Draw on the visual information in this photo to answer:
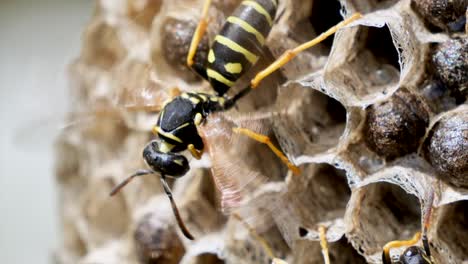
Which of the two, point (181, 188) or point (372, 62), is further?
point (181, 188)

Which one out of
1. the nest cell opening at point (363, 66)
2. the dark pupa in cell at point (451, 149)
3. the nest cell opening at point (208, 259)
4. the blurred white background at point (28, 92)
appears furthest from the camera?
the blurred white background at point (28, 92)

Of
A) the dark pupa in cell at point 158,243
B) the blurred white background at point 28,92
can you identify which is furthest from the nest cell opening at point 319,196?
the blurred white background at point 28,92

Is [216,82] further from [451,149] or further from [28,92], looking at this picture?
[28,92]

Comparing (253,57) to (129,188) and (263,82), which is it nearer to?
(263,82)

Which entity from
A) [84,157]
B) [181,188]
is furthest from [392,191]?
[84,157]

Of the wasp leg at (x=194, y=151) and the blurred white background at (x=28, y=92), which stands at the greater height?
the wasp leg at (x=194, y=151)

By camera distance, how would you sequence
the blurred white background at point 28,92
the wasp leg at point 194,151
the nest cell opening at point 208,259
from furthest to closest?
the blurred white background at point 28,92
the nest cell opening at point 208,259
the wasp leg at point 194,151

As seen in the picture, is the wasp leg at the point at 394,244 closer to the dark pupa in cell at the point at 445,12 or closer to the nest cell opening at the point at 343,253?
the nest cell opening at the point at 343,253
